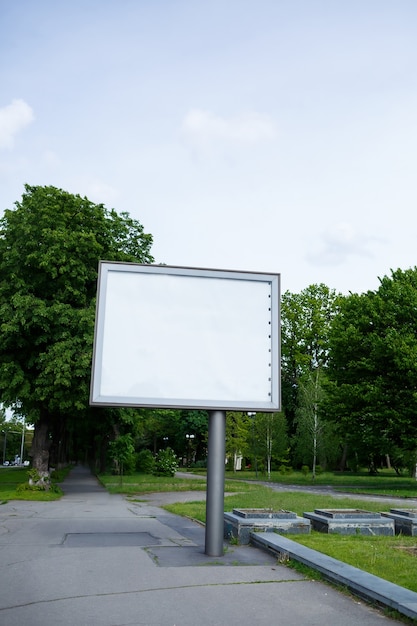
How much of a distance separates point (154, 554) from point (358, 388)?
25.3 metres

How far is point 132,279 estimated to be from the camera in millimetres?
10812

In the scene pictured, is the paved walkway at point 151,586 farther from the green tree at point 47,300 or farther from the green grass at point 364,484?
the green grass at point 364,484

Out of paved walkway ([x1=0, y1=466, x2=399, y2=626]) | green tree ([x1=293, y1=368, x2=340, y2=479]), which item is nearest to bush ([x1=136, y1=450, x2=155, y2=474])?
green tree ([x1=293, y1=368, x2=340, y2=479])

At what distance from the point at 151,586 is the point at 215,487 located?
2816 mm

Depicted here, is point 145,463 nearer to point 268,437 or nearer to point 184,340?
point 268,437

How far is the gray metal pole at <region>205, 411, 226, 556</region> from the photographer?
1002cm

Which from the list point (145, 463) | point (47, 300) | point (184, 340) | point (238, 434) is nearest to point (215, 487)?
point (184, 340)

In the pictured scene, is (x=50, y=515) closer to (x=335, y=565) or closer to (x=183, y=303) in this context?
(x=183, y=303)

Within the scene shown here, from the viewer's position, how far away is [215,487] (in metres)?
10.3

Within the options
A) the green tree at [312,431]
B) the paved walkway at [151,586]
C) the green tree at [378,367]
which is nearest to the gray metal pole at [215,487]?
the paved walkway at [151,586]

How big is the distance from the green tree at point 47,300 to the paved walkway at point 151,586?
481 inches

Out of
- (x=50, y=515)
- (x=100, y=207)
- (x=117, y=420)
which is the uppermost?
(x=100, y=207)

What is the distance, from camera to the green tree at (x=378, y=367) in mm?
32375

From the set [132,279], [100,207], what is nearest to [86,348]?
[100,207]
